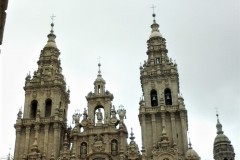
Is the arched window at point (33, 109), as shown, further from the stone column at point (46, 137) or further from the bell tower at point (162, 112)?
the bell tower at point (162, 112)

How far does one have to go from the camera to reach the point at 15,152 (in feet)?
135

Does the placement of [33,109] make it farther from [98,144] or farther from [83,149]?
[98,144]

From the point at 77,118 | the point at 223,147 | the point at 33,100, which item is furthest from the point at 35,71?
the point at 223,147

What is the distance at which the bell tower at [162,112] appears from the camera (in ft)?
126

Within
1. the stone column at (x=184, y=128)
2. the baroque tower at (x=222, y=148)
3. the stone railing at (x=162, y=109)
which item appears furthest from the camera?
the baroque tower at (x=222, y=148)

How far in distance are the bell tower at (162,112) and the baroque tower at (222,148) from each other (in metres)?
16.6

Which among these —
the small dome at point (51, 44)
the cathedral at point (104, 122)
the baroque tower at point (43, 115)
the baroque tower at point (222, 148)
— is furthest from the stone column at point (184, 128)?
the small dome at point (51, 44)

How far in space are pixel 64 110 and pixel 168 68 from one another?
12718 mm

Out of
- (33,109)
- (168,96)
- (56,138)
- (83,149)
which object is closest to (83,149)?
(83,149)

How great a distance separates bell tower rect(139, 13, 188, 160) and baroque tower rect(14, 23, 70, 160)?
29.8 ft

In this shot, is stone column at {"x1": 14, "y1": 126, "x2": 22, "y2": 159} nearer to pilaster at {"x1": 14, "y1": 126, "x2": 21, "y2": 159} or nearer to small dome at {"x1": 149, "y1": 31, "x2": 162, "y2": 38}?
pilaster at {"x1": 14, "y1": 126, "x2": 21, "y2": 159}

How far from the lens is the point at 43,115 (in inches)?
1702

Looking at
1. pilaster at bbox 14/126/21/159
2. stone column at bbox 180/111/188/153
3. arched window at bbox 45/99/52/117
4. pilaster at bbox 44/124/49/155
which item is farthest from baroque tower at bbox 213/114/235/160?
pilaster at bbox 14/126/21/159

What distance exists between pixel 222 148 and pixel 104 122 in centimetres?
2130
